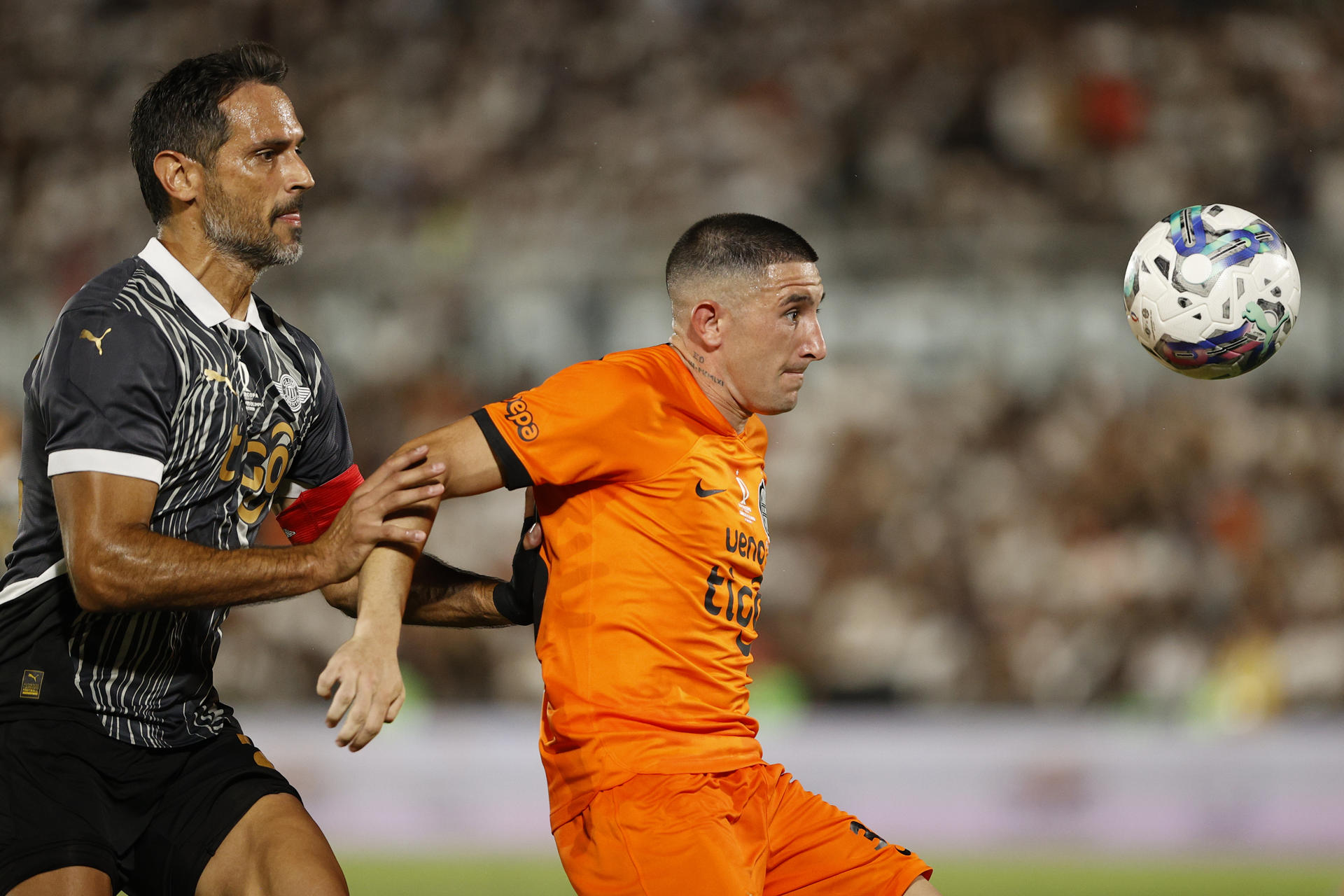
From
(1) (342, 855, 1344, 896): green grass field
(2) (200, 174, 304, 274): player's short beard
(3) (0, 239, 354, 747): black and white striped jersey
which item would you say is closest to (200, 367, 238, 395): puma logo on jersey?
(3) (0, 239, 354, 747): black and white striped jersey

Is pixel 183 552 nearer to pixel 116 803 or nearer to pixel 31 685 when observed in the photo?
pixel 31 685

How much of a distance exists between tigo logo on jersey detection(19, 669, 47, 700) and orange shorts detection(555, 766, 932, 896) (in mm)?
1357

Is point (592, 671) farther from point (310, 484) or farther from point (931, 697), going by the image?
point (931, 697)

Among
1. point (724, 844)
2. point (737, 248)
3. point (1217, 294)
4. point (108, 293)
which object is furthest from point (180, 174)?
point (1217, 294)

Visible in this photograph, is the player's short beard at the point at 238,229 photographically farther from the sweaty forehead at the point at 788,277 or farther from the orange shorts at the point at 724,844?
the orange shorts at the point at 724,844

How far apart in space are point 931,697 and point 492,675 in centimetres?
321

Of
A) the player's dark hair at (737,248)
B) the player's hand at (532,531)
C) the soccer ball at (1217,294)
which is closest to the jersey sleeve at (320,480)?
the player's hand at (532,531)

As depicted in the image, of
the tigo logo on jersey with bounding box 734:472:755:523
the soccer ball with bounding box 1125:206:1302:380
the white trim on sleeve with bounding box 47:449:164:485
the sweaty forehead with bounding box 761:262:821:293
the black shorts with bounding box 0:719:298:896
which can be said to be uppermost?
the soccer ball with bounding box 1125:206:1302:380

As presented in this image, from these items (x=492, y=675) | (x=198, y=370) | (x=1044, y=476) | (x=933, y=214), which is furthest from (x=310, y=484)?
(x=933, y=214)

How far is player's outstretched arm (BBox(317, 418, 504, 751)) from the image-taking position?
3.08 meters

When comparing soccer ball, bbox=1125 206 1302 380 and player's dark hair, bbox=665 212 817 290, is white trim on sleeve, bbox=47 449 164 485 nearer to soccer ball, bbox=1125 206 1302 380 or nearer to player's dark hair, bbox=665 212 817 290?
player's dark hair, bbox=665 212 817 290

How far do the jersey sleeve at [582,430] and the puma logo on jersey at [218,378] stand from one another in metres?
0.64

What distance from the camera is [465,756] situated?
8305 mm

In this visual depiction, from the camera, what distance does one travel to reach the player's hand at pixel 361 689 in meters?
3.03
